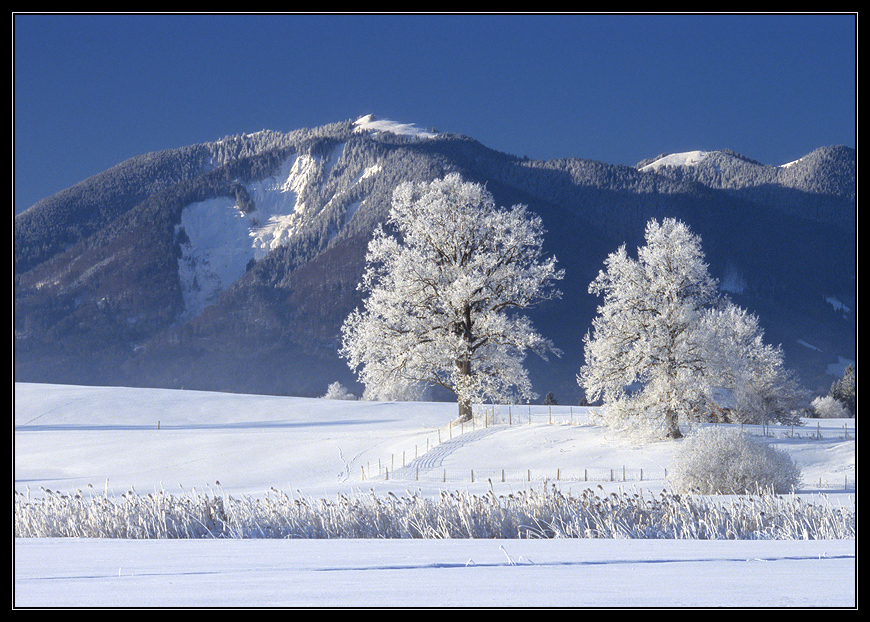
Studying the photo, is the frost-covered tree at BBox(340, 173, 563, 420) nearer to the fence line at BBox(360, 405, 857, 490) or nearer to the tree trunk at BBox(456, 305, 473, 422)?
the tree trunk at BBox(456, 305, 473, 422)

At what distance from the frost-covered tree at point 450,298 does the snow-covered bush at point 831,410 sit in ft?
101

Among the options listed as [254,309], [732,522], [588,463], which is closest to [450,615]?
[732,522]

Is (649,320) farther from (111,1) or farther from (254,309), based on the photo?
(254,309)

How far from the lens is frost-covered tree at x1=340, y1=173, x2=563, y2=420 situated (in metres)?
27.9

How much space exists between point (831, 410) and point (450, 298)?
1393 inches

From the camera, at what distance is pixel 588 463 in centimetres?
2136

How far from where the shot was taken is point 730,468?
13.5 metres

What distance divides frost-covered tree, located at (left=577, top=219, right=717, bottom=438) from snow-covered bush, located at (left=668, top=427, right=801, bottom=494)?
344 inches

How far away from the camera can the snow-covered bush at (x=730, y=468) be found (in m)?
13.4

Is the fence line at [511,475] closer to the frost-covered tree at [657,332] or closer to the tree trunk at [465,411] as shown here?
the frost-covered tree at [657,332]

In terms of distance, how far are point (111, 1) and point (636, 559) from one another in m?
4.91

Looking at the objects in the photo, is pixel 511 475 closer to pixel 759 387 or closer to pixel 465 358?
pixel 465 358

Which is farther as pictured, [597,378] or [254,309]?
[254,309]

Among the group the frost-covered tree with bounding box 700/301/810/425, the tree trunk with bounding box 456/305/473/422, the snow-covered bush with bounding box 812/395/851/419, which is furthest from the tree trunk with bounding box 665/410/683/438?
the snow-covered bush with bounding box 812/395/851/419
